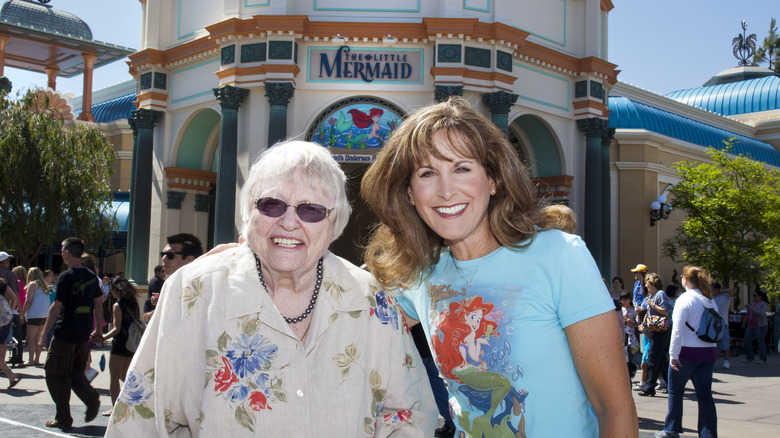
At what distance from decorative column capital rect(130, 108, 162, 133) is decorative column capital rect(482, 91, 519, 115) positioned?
9156mm

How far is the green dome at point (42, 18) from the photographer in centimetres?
3925

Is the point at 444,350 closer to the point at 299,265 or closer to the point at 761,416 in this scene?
the point at 299,265

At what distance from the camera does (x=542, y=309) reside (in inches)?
90.8

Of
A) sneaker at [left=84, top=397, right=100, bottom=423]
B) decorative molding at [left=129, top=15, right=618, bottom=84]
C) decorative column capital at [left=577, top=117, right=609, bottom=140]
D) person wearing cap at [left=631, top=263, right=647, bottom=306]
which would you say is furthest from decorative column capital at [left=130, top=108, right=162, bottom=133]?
person wearing cap at [left=631, top=263, right=647, bottom=306]

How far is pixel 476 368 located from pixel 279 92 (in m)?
14.1

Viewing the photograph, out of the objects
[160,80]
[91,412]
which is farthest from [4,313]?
[160,80]

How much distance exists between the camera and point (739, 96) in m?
37.0

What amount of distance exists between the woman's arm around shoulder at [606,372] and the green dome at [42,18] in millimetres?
41930

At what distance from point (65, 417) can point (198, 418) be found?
607cm

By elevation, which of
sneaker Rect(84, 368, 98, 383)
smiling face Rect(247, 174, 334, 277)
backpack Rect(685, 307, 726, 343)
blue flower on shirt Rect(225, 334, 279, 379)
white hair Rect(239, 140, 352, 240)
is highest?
white hair Rect(239, 140, 352, 240)

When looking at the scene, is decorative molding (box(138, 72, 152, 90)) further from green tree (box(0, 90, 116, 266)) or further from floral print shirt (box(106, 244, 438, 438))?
floral print shirt (box(106, 244, 438, 438))

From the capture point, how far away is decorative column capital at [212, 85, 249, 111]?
1622cm

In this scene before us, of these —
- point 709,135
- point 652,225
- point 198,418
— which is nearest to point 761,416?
point 198,418

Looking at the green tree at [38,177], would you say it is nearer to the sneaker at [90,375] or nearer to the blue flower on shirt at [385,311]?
the sneaker at [90,375]
